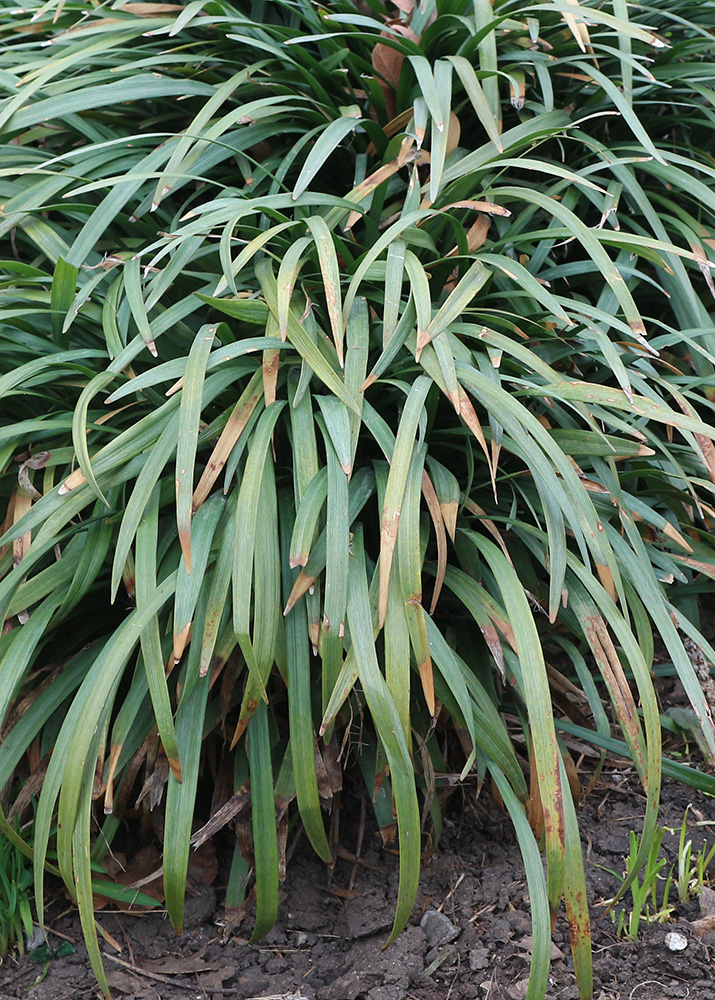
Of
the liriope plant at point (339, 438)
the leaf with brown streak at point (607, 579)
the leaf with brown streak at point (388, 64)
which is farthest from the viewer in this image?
the leaf with brown streak at point (388, 64)

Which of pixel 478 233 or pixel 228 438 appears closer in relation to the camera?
pixel 228 438

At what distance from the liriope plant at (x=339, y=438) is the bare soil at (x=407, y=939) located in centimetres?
8

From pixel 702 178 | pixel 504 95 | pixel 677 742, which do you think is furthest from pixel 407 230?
pixel 677 742

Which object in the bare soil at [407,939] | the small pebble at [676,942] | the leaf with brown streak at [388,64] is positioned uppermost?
the leaf with brown streak at [388,64]

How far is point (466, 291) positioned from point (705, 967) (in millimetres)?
1013

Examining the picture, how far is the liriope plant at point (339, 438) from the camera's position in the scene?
Answer: 113cm

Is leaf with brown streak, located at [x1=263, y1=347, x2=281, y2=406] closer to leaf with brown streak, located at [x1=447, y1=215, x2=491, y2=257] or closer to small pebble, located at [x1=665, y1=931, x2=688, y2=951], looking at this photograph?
leaf with brown streak, located at [x1=447, y1=215, x2=491, y2=257]

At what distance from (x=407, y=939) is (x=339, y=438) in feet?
2.40

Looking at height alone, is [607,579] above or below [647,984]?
above

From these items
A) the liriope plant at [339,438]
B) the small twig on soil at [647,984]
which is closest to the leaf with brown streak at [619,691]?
the liriope plant at [339,438]

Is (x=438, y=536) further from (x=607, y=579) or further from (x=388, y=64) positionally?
(x=388, y=64)

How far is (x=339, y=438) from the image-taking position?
120 cm

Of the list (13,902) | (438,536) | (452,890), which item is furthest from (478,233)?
(13,902)

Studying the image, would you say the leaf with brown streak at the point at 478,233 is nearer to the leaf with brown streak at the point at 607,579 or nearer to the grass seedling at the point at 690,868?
the leaf with brown streak at the point at 607,579
